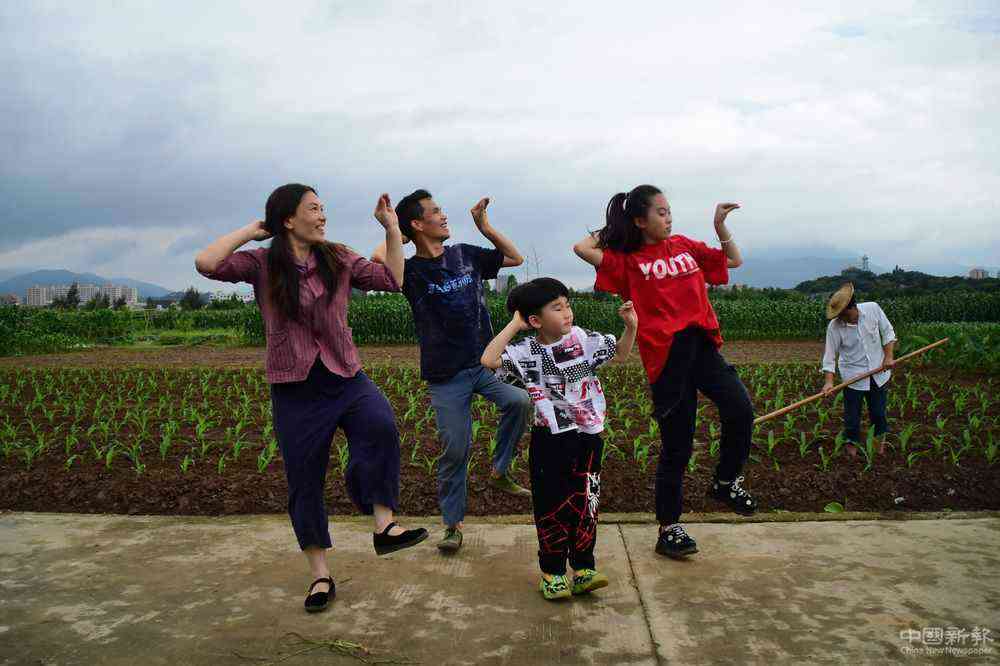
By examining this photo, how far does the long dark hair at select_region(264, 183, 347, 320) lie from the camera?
324cm

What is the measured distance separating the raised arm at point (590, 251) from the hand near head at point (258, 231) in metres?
1.47

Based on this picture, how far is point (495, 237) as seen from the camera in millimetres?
4133

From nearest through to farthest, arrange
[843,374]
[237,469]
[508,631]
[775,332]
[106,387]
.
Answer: [508,631] → [237,469] → [843,374] → [106,387] → [775,332]

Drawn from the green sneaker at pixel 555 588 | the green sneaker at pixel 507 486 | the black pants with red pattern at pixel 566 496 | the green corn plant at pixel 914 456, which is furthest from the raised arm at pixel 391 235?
the green corn plant at pixel 914 456

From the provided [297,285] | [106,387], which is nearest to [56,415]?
[106,387]

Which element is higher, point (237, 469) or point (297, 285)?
point (297, 285)

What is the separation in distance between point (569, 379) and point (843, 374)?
340 centimetres

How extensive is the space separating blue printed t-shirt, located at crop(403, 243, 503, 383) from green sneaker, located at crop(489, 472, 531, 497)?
95cm

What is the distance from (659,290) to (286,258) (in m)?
1.69

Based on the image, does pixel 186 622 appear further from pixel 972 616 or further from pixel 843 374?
pixel 843 374

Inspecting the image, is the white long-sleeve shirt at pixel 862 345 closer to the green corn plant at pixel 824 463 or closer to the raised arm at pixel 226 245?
the green corn plant at pixel 824 463

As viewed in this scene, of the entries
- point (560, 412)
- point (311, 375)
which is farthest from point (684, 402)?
point (311, 375)

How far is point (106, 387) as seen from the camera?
10.4m

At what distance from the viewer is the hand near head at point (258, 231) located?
331 cm
